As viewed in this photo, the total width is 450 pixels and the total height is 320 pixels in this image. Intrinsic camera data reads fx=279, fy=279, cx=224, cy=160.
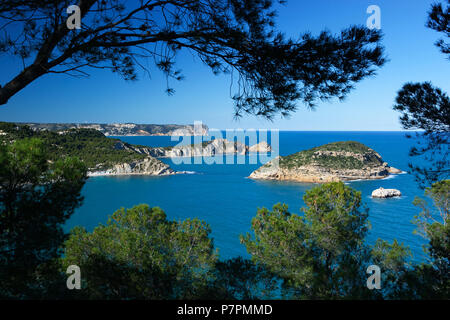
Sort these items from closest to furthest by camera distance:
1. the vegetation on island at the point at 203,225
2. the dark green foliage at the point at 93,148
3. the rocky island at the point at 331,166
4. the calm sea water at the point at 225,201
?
the vegetation on island at the point at 203,225 < the calm sea water at the point at 225,201 < the rocky island at the point at 331,166 < the dark green foliage at the point at 93,148

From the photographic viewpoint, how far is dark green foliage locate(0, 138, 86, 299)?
3.84 meters

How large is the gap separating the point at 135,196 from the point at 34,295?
39081 mm

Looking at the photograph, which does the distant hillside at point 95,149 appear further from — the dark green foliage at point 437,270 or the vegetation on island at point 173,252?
the dark green foliage at point 437,270

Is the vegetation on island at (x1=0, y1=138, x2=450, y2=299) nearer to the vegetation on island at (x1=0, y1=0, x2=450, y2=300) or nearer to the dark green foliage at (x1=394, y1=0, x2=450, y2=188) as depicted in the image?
the vegetation on island at (x1=0, y1=0, x2=450, y2=300)

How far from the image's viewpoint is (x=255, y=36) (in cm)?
307

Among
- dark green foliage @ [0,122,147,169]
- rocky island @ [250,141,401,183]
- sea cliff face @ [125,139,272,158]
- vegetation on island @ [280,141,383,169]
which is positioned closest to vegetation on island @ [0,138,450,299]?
rocky island @ [250,141,401,183]

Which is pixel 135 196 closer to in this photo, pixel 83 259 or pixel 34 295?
pixel 83 259

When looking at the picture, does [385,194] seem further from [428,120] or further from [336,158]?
[428,120]

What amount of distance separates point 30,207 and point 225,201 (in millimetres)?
34885

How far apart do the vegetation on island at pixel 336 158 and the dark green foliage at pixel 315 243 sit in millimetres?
41775

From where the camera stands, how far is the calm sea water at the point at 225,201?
25812mm

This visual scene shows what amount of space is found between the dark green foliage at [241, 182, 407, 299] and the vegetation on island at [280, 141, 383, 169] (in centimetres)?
4178

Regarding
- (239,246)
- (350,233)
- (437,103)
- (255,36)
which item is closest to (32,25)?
(255,36)

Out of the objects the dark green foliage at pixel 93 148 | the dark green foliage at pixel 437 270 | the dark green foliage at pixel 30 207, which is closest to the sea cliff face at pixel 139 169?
the dark green foliage at pixel 93 148
